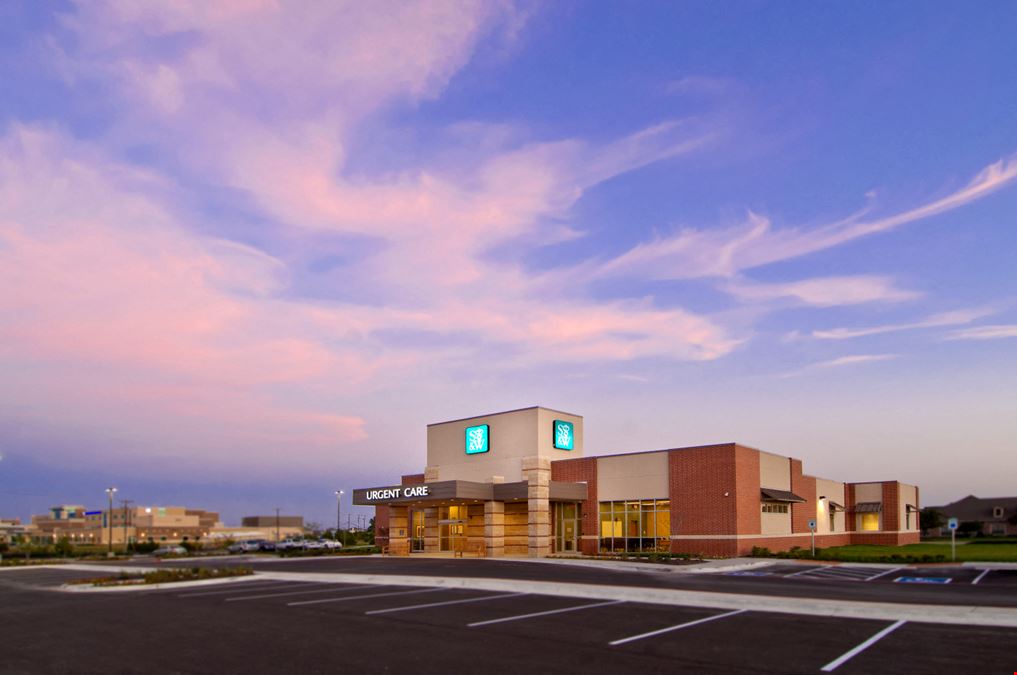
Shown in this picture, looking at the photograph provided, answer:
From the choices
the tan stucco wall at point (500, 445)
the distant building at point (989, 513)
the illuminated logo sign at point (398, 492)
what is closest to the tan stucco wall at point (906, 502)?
the tan stucco wall at point (500, 445)

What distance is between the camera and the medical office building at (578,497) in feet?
138

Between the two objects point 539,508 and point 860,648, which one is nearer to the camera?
point 860,648

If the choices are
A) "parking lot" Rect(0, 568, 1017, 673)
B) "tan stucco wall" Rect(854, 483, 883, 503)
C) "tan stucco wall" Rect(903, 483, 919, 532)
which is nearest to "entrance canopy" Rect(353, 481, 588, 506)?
"parking lot" Rect(0, 568, 1017, 673)

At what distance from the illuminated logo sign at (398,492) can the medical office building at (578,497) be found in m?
0.07

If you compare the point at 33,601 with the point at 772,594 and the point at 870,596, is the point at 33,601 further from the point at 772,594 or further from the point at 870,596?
the point at 870,596

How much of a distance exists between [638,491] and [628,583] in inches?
819

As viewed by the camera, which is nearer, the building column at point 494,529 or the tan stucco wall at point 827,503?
the building column at point 494,529

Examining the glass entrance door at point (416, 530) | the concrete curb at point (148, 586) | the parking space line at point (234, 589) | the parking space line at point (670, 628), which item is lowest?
the glass entrance door at point (416, 530)

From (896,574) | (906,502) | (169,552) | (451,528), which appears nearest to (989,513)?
Result: (906,502)

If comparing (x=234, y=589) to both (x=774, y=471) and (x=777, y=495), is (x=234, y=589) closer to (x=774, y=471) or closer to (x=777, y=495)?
(x=777, y=495)

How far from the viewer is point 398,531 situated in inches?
2127

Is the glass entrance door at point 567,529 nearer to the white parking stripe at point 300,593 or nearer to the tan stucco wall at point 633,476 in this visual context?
the tan stucco wall at point 633,476

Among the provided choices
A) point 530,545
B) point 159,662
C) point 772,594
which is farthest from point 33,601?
point 530,545

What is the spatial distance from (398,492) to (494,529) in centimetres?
714
